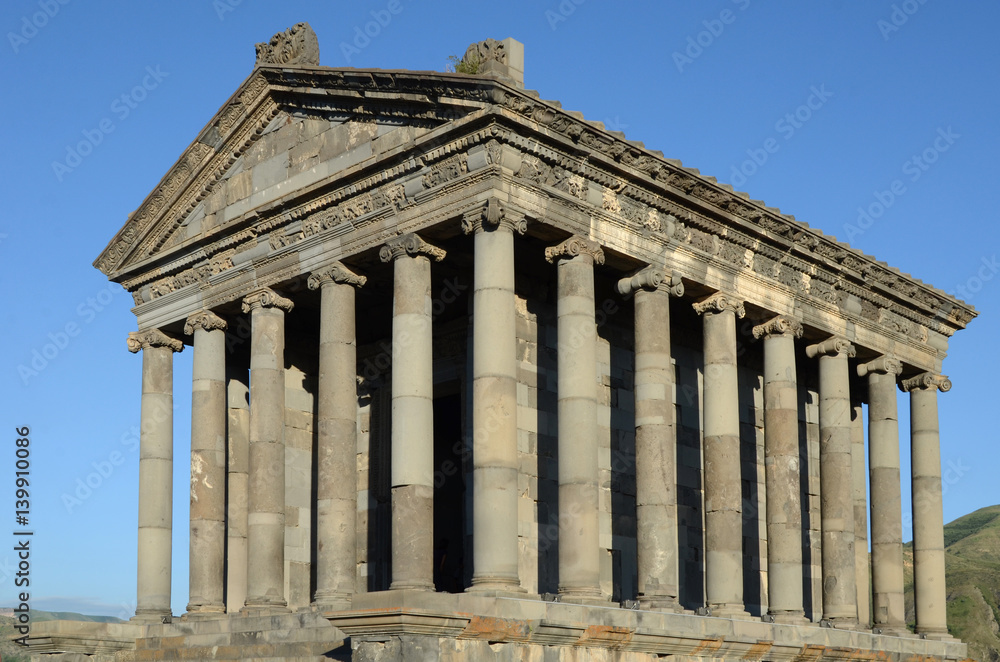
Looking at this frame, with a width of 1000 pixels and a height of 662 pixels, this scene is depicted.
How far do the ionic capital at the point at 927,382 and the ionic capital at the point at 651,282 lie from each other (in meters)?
9.82

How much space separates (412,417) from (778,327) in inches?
360

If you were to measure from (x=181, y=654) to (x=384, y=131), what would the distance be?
10.2 meters

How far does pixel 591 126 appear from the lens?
69.4ft

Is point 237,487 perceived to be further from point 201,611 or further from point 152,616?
point 152,616

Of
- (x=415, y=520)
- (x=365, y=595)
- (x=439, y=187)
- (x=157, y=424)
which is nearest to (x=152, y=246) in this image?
(x=157, y=424)

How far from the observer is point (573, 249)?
69.3 ft

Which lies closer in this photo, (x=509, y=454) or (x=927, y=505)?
(x=509, y=454)

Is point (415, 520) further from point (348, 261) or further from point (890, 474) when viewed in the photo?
point (890, 474)

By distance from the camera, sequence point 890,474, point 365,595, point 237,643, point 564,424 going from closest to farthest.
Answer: point 365,595
point 564,424
point 237,643
point 890,474

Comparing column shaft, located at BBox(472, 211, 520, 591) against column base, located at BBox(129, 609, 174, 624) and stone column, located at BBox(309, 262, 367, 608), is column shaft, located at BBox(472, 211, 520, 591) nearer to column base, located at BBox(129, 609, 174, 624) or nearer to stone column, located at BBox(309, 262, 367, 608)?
stone column, located at BBox(309, 262, 367, 608)

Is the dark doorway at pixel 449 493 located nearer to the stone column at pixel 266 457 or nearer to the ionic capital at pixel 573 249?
the stone column at pixel 266 457

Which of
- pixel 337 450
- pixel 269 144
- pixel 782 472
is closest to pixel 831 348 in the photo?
pixel 782 472

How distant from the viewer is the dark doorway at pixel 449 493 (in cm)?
2758

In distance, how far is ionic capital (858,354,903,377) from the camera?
1133 inches
